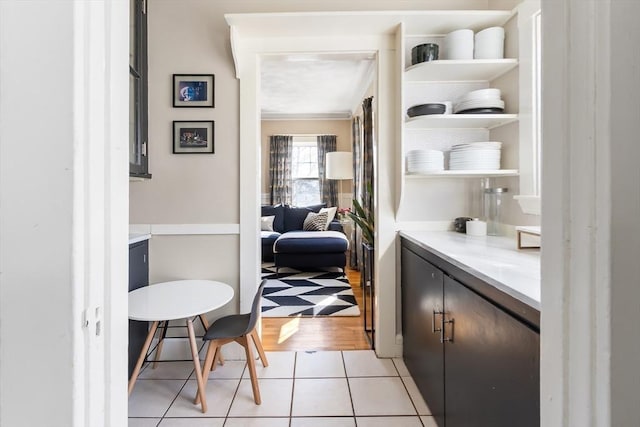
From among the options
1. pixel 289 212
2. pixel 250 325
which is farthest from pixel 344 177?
pixel 250 325

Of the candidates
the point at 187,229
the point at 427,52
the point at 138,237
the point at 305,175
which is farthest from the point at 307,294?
the point at 305,175

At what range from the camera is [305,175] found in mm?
6664

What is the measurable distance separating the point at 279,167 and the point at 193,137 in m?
4.23

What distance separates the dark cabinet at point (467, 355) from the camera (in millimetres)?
867

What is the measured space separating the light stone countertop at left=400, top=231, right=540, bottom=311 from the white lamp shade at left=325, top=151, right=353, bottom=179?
12.0ft

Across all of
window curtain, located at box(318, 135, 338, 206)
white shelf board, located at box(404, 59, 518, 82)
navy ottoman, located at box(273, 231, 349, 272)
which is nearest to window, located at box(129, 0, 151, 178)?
white shelf board, located at box(404, 59, 518, 82)

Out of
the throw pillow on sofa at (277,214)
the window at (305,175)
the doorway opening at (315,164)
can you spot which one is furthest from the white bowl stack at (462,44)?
the window at (305,175)

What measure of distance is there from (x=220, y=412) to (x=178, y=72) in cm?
213

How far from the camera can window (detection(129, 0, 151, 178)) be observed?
1918 millimetres

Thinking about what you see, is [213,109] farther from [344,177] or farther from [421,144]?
[344,177]

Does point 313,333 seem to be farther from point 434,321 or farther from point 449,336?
point 449,336

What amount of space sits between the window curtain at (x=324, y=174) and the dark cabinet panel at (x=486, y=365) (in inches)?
201
